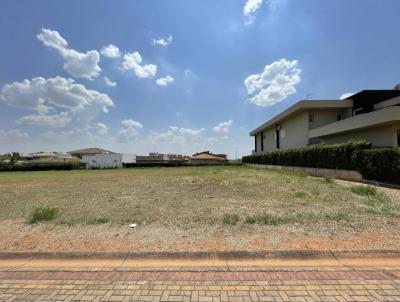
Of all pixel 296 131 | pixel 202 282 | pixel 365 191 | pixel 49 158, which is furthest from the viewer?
pixel 49 158

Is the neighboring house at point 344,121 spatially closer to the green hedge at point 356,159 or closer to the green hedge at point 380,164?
the green hedge at point 356,159

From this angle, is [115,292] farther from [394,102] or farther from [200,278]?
[394,102]

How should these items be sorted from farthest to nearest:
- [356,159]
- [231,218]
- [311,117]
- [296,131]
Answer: [296,131]
[311,117]
[356,159]
[231,218]

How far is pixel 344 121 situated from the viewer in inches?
789

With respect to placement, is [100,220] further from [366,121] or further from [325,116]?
[325,116]

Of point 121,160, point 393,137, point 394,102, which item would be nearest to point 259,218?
point 393,137

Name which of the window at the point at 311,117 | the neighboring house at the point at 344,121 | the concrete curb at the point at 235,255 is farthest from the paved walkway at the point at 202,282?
the window at the point at 311,117

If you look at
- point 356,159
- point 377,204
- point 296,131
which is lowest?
point 377,204

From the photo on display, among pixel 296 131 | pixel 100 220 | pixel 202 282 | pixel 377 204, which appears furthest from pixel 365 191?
pixel 296 131

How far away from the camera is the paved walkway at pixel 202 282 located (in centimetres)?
301

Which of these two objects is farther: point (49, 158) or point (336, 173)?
point (49, 158)

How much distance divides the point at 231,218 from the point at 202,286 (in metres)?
2.95

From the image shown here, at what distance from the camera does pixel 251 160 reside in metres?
45.5

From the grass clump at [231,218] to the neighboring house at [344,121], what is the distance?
1394 cm
